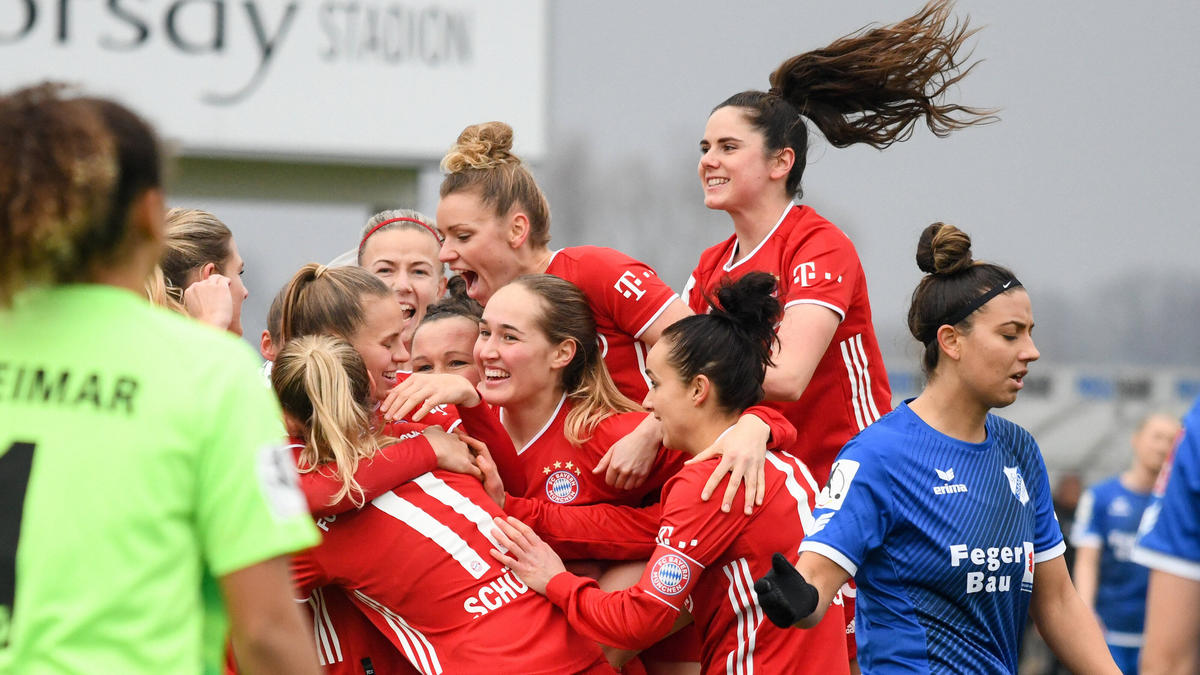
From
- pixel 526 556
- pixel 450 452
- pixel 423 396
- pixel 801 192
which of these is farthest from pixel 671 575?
pixel 801 192

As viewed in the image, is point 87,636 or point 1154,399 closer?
point 87,636

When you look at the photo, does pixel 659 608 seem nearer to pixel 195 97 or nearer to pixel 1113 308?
pixel 195 97

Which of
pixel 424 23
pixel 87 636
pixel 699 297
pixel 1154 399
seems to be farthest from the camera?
pixel 1154 399

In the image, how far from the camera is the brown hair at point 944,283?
374cm

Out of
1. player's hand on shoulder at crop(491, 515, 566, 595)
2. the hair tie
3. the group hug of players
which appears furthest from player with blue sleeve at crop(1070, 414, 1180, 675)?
player's hand on shoulder at crop(491, 515, 566, 595)

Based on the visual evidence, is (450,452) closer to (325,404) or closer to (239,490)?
(325,404)

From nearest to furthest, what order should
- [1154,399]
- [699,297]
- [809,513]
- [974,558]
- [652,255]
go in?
[974,558] < [809,513] < [699,297] < [1154,399] < [652,255]

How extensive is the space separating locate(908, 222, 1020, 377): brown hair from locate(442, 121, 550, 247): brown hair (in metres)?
1.34

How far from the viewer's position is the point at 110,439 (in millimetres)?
1946

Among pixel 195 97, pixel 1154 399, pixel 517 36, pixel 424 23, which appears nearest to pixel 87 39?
pixel 195 97

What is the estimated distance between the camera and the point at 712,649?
12.2 feet

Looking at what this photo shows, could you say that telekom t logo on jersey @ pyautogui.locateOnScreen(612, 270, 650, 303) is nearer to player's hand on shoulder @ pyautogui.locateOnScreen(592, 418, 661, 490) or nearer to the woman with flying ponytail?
the woman with flying ponytail

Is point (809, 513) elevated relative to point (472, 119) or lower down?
lower down

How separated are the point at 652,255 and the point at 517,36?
773 cm
